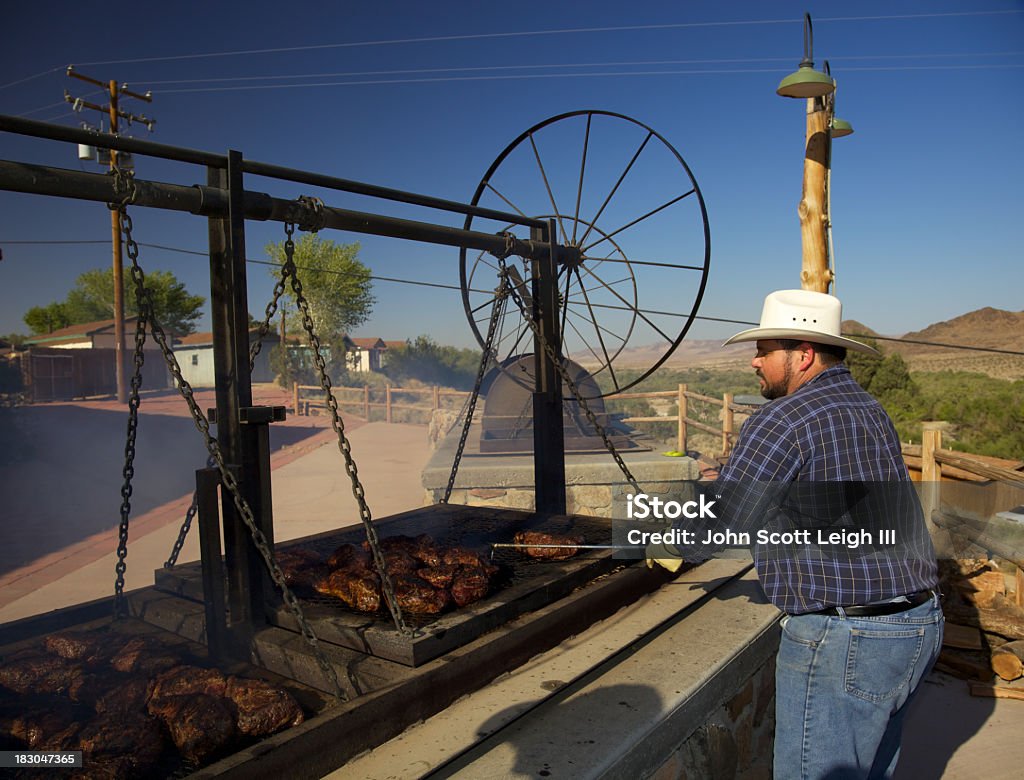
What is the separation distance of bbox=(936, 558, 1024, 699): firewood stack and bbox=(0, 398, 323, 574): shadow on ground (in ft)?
33.9

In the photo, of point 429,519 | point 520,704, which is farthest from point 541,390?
point 520,704

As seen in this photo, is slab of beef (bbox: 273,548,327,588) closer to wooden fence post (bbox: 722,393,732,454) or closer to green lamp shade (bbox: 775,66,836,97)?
green lamp shade (bbox: 775,66,836,97)

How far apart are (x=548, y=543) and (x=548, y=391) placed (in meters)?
1.14

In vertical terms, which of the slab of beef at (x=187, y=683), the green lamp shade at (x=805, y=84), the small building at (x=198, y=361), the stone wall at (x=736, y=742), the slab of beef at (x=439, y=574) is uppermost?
the green lamp shade at (x=805, y=84)

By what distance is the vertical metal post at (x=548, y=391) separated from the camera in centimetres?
436

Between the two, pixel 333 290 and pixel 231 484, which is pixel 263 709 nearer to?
pixel 231 484

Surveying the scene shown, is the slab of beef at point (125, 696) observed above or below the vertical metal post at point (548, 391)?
below

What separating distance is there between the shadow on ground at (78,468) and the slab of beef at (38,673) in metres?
8.66

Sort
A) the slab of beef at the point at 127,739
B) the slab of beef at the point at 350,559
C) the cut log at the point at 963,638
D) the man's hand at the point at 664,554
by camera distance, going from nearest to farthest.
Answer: the slab of beef at the point at 127,739 < the man's hand at the point at 664,554 < the slab of beef at the point at 350,559 < the cut log at the point at 963,638

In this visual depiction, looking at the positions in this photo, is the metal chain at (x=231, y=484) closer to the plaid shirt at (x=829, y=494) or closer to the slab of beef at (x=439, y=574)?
the slab of beef at (x=439, y=574)

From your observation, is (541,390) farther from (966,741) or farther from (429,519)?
(966,741)

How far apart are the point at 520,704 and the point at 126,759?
4.02 ft

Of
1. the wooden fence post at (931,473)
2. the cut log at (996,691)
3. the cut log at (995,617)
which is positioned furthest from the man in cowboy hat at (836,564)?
the wooden fence post at (931,473)

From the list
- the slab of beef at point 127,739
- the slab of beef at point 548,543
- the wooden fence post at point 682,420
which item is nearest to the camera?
the slab of beef at point 127,739
